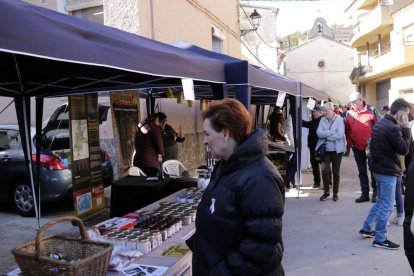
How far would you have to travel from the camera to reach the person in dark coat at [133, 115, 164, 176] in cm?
632

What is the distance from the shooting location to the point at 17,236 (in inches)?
216

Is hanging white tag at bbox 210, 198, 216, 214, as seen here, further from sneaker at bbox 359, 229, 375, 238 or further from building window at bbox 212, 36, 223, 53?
building window at bbox 212, 36, 223, 53

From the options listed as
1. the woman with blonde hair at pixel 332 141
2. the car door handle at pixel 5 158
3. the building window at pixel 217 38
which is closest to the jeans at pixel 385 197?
the woman with blonde hair at pixel 332 141

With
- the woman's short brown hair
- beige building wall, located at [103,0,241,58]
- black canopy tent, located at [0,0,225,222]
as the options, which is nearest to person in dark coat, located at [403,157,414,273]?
the woman's short brown hair

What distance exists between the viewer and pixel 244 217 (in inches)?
69.6

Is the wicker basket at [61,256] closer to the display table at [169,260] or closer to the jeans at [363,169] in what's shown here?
the display table at [169,260]

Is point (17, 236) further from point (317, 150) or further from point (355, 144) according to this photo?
point (355, 144)

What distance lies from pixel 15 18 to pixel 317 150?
19.6 feet

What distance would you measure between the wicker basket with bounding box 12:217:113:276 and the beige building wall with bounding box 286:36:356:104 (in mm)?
38381

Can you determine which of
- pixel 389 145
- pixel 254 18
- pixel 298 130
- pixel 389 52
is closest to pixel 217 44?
pixel 254 18

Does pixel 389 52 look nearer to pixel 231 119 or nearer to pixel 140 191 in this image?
pixel 140 191

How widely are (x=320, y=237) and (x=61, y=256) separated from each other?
3892mm

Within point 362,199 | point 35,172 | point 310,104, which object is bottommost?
point 362,199

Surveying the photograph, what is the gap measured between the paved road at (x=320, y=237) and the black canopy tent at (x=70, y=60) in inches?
40.6
